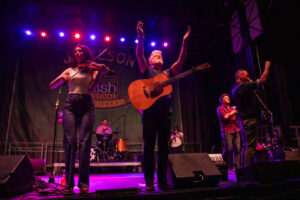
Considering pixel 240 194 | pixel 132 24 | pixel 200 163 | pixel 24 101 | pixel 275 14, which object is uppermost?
pixel 132 24

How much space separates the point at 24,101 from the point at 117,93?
3896 mm

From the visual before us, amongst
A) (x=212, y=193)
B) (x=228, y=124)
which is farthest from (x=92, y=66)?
(x=228, y=124)

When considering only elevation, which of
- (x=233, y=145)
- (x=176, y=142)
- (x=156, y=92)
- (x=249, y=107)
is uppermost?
(x=156, y=92)

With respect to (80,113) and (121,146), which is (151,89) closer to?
(80,113)

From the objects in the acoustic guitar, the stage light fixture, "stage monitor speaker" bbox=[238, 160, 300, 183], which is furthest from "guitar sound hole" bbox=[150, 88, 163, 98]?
the stage light fixture

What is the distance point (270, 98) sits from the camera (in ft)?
25.9

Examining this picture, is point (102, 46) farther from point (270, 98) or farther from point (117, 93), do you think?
point (270, 98)

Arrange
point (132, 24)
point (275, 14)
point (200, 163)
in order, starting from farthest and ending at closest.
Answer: point (132, 24)
point (275, 14)
point (200, 163)

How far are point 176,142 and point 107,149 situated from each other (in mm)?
3008

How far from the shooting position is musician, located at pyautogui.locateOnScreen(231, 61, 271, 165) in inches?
142

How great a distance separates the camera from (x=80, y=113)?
2.94 metres

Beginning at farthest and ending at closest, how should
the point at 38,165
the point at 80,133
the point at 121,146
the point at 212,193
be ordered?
the point at 121,146 → the point at 38,165 → the point at 80,133 → the point at 212,193

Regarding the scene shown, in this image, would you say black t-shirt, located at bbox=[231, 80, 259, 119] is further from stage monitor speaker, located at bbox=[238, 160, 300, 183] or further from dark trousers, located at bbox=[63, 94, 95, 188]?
dark trousers, located at bbox=[63, 94, 95, 188]

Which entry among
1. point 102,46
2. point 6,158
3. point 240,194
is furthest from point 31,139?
point 240,194
